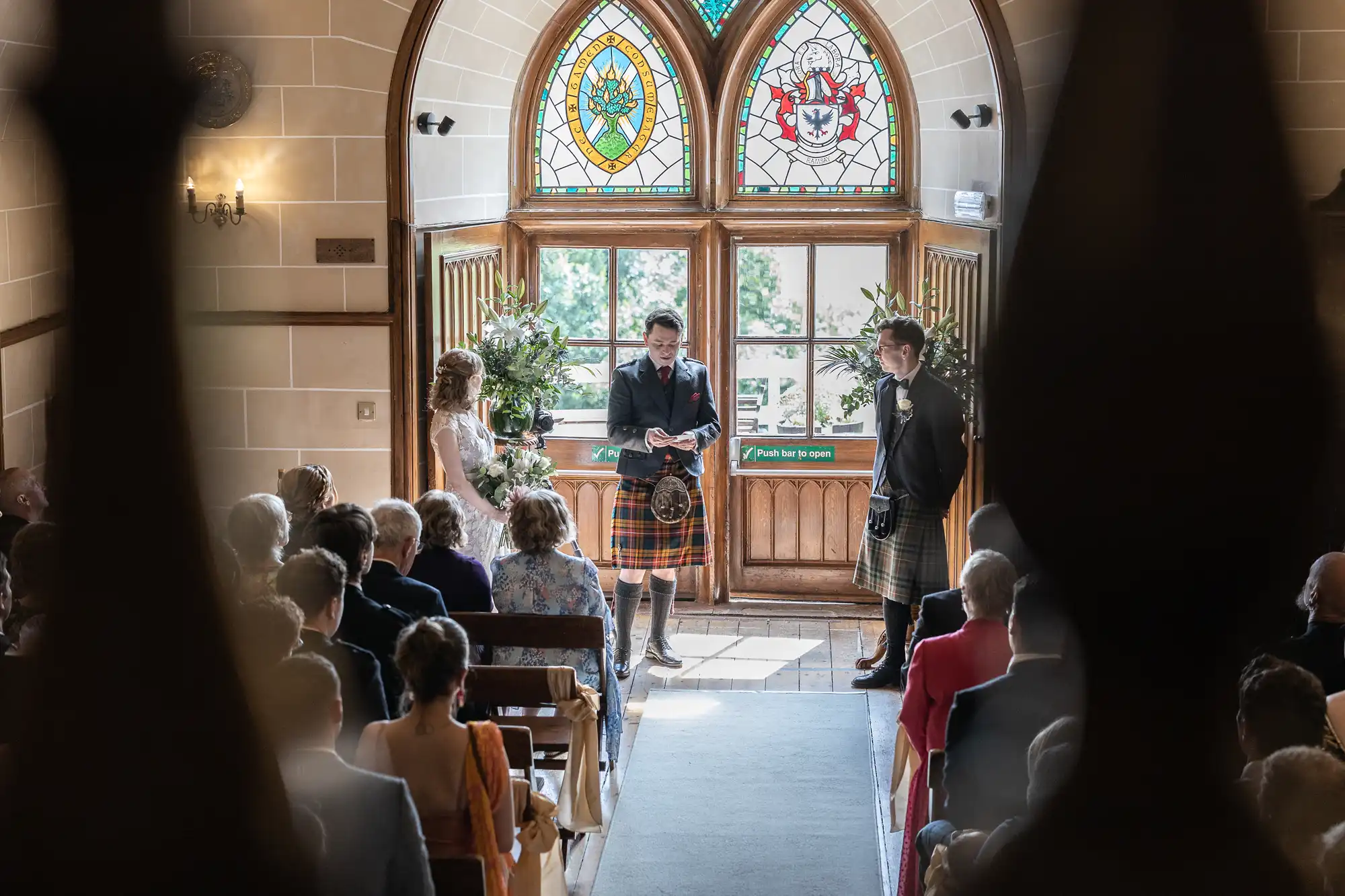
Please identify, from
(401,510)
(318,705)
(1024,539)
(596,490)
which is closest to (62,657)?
(1024,539)

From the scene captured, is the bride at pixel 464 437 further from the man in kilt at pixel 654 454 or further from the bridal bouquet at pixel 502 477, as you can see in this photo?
the man in kilt at pixel 654 454

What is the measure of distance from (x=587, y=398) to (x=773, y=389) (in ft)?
2.73

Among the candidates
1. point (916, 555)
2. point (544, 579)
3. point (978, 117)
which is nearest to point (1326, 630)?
point (544, 579)

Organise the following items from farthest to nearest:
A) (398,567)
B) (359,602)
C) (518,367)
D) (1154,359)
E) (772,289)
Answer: (772,289) → (518,367) → (398,567) → (359,602) → (1154,359)

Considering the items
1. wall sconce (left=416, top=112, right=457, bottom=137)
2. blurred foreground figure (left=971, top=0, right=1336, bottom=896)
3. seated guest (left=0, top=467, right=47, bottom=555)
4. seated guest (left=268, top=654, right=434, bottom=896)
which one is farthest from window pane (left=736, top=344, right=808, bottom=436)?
blurred foreground figure (left=971, top=0, right=1336, bottom=896)

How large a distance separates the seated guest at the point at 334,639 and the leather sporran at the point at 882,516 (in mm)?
2476

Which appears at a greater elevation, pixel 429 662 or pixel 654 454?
pixel 654 454

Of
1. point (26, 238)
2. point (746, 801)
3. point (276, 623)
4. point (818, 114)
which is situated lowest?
point (746, 801)

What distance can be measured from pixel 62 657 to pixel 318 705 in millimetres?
1418

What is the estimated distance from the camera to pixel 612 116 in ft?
19.6

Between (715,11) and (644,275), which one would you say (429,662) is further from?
(715,11)

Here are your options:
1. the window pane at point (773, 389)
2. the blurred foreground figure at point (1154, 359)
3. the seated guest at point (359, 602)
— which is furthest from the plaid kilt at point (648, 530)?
the blurred foreground figure at point (1154, 359)

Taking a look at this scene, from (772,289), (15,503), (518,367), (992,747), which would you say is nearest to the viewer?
(992,747)

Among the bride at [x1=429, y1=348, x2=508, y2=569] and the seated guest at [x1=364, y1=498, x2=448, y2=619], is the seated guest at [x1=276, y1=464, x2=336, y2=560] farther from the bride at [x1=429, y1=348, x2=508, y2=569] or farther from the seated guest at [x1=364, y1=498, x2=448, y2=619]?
the bride at [x1=429, y1=348, x2=508, y2=569]
